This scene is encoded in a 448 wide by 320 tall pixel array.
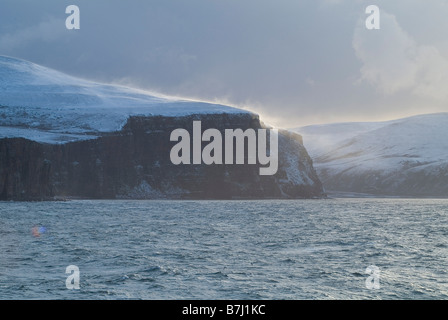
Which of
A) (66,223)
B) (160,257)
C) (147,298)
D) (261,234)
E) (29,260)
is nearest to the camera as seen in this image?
(147,298)

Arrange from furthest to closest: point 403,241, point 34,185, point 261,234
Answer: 1. point 34,185
2. point 261,234
3. point 403,241

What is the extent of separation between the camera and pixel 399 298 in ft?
111

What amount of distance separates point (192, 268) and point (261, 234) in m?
30.8

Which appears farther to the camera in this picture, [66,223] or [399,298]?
[66,223]

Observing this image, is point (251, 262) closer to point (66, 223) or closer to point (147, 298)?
point (147, 298)

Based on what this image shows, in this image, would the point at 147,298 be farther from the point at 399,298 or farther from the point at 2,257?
the point at 2,257

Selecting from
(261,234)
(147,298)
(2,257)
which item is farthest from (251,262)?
(261,234)

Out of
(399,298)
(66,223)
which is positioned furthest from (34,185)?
(399,298)

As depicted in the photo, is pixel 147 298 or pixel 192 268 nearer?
pixel 147 298

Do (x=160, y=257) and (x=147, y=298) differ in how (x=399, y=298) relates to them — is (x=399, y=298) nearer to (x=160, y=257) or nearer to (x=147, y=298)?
(x=147, y=298)
